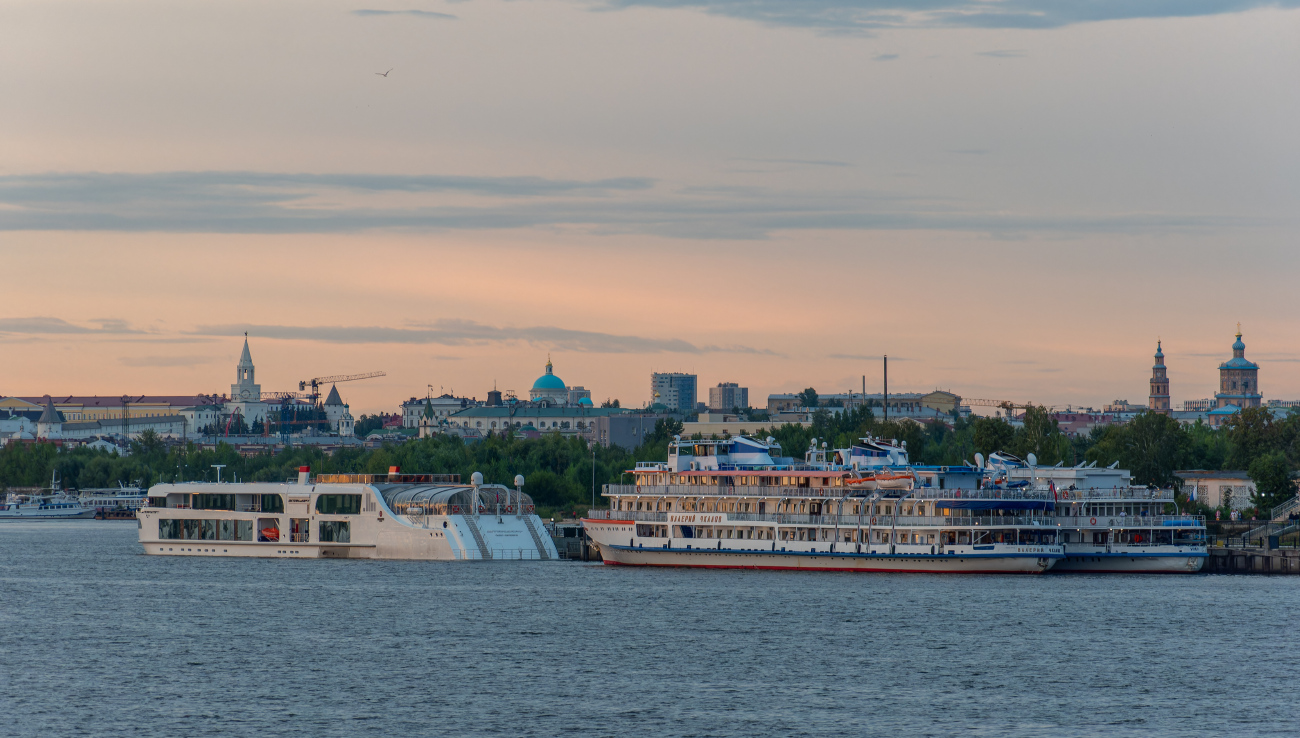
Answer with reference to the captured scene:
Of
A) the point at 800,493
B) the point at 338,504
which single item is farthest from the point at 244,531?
the point at 800,493

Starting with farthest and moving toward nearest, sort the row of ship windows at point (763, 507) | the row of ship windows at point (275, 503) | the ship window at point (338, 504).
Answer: the row of ship windows at point (275, 503) → the ship window at point (338, 504) → the row of ship windows at point (763, 507)

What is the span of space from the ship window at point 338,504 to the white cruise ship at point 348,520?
7cm

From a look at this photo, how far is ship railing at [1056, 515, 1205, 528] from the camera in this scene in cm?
10281

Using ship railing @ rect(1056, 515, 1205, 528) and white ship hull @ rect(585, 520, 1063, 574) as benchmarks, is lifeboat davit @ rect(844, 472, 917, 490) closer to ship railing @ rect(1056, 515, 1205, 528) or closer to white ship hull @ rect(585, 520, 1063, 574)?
white ship hull @ rect(585, 520, 1063, 574)

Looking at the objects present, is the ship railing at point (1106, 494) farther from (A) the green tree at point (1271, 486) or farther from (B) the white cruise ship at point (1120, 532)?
(A) the green tree at point (1271, 486)

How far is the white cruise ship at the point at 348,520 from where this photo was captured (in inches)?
4525

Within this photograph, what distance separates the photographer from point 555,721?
55.6m

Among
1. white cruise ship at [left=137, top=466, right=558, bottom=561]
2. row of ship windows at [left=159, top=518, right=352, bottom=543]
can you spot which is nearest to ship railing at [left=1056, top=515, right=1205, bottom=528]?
white cruise ship at [left=137, top=466, right=558, bottom=561]

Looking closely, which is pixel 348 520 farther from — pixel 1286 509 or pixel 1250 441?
pixel 1250 441

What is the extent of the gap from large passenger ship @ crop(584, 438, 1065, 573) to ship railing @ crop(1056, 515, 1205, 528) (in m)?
2.12

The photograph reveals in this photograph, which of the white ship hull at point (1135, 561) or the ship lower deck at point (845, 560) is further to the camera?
the white ship hull at point (1135, 561)

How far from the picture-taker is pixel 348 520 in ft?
387

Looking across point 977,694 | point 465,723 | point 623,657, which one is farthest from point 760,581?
point 465,723

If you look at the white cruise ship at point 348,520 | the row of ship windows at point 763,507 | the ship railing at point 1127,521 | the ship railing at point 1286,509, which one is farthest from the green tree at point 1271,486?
the white cruise ship at point 348,520
